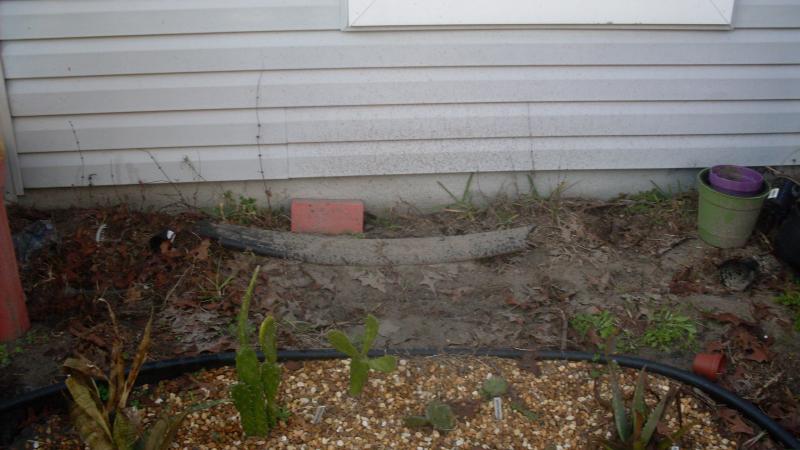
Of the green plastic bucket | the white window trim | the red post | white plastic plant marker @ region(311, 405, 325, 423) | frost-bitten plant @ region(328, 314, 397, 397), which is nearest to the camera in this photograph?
frost-bitten plant @ region(328, 314, 397, 397)

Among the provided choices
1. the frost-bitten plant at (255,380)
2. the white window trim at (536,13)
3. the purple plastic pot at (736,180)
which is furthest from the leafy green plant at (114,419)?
the purple plastic pot at (736,180)

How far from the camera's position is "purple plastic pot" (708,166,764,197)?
14.6ft

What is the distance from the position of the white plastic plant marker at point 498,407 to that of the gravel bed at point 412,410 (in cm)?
2

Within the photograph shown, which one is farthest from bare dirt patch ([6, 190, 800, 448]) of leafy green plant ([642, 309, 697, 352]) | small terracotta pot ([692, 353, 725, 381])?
small terracotta pot ([692, 353, 725, 381])

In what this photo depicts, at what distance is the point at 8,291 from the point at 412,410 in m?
1.83

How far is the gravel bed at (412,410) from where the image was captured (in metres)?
3.16

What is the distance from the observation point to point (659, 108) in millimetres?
4695

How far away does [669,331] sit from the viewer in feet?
12.7

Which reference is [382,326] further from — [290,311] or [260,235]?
[260,235]

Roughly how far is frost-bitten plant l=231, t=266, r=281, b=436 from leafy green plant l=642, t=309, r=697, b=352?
182 centimetres

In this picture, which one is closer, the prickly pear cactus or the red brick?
Result: the prickly pear cactus

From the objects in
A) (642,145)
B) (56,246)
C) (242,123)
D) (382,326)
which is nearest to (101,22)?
(242,123)

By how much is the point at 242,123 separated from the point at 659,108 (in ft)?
7.88

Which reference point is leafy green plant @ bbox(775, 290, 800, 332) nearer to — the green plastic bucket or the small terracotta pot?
the green plastic bucket
